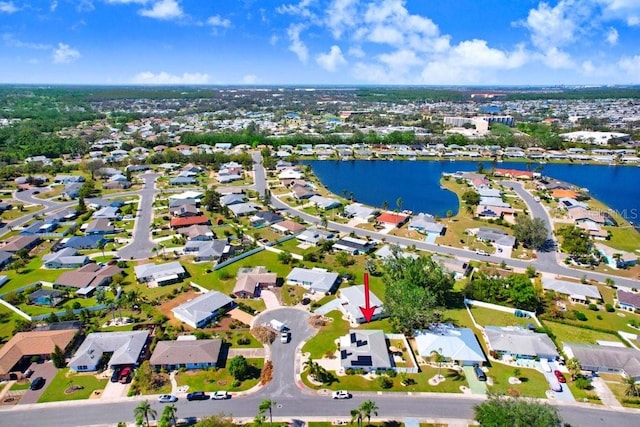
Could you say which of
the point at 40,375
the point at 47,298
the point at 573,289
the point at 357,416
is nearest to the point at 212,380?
the point at 357,416

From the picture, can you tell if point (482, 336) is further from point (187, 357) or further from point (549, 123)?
point (549, 123)

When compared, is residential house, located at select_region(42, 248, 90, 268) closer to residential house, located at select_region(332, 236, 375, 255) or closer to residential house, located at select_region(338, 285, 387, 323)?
residential house, located at select_region(332, 236, 375, 255)

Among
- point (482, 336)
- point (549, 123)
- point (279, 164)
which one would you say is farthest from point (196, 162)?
point (549, 123)

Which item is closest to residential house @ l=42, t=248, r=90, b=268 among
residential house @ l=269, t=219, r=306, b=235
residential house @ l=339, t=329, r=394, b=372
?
residential house @ l=269, t=219, r=306, b=235

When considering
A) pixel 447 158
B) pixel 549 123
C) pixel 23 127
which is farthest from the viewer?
pixel 549 123

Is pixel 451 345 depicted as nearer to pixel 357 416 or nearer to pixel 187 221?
pixel 357 416

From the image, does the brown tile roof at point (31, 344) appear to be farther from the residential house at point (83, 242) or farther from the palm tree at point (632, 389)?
the palm tree at point (632, 389)
